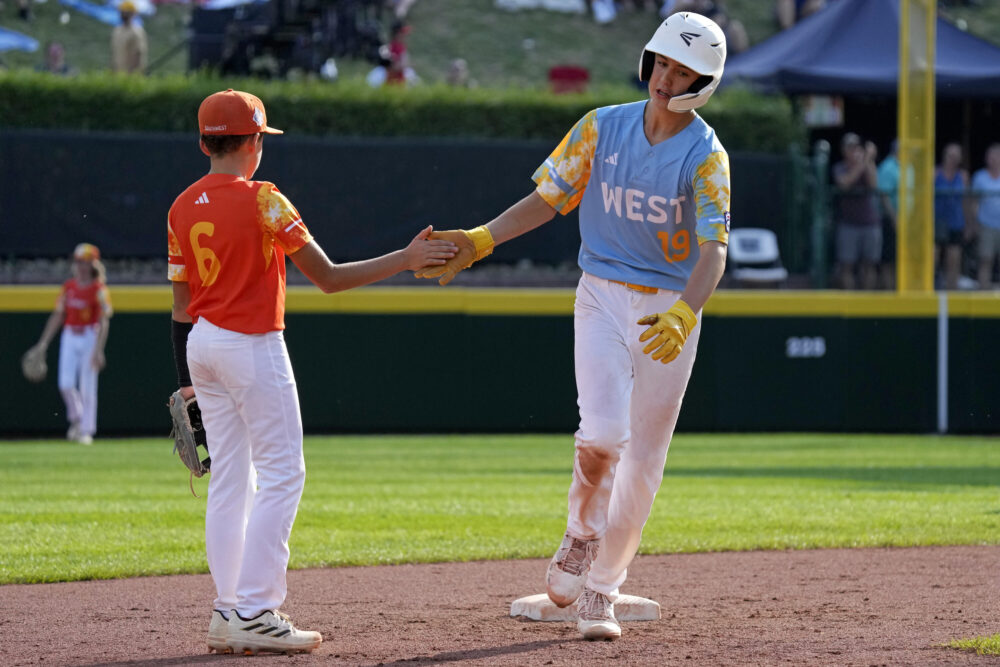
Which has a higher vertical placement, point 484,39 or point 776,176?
point 484,39

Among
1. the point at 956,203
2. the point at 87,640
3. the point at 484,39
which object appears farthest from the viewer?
the point at 484,39

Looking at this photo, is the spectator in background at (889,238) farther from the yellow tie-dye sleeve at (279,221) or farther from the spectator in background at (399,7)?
the yellow tie-dye sleeve at (279,221)

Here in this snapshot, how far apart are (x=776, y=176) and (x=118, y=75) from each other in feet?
26.6

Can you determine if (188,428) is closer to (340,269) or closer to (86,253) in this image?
(340,269)

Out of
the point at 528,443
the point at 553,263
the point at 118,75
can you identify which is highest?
the point at 118,75

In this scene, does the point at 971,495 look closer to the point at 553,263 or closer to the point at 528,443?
the point at 528,443

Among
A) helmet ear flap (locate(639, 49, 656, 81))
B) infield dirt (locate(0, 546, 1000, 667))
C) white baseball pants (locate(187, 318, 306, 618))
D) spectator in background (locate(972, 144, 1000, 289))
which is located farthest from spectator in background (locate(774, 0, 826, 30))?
white baseball pants (locate(187, 318, 306, 618))

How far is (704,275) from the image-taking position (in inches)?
206

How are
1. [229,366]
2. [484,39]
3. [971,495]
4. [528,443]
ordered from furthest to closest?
[484,39]
[528,443]
[971,495]
[229,366]

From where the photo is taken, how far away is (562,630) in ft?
18.7

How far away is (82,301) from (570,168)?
1016 cm

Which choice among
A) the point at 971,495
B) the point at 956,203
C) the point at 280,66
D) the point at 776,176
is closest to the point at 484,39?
the point at 280,66

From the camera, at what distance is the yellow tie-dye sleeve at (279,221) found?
5.02 metres

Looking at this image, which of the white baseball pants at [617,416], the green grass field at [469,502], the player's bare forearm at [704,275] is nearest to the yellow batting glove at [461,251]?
the white baseball pants at [617,416]
